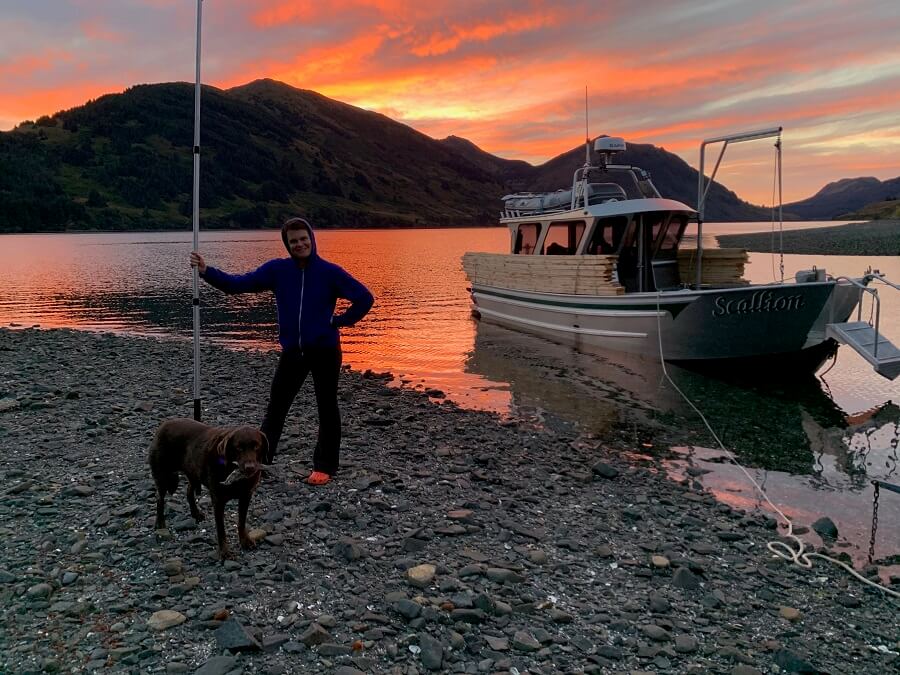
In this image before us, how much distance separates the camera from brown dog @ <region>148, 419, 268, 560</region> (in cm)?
518

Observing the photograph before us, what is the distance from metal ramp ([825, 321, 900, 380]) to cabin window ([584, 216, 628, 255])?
667 cm

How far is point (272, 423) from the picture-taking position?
7.43m

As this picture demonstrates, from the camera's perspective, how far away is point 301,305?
7094 mm

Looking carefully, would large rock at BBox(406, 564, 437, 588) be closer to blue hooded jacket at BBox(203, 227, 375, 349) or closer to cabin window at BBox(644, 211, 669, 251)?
blue hooded jacket at BBox(203, 227, 375, 349)

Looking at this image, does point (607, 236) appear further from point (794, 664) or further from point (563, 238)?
point (794, 664)

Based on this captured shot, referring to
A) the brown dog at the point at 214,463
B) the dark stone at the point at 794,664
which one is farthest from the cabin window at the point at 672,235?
the brown dog at the point at 214,463

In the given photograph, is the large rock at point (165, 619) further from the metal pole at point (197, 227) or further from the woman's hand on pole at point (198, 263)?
the woman's hand on pole at point (198, 263)

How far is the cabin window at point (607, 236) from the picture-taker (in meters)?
20.2

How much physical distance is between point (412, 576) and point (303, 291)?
3.41 meters

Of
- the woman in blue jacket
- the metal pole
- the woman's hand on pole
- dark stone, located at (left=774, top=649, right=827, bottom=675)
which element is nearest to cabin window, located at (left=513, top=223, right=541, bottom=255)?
the metal pole

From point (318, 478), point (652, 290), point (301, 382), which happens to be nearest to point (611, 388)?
point (652, 290)

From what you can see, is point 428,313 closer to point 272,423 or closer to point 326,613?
point 272,423

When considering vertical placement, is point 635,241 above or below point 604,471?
above

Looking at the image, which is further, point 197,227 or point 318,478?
point 197,227
